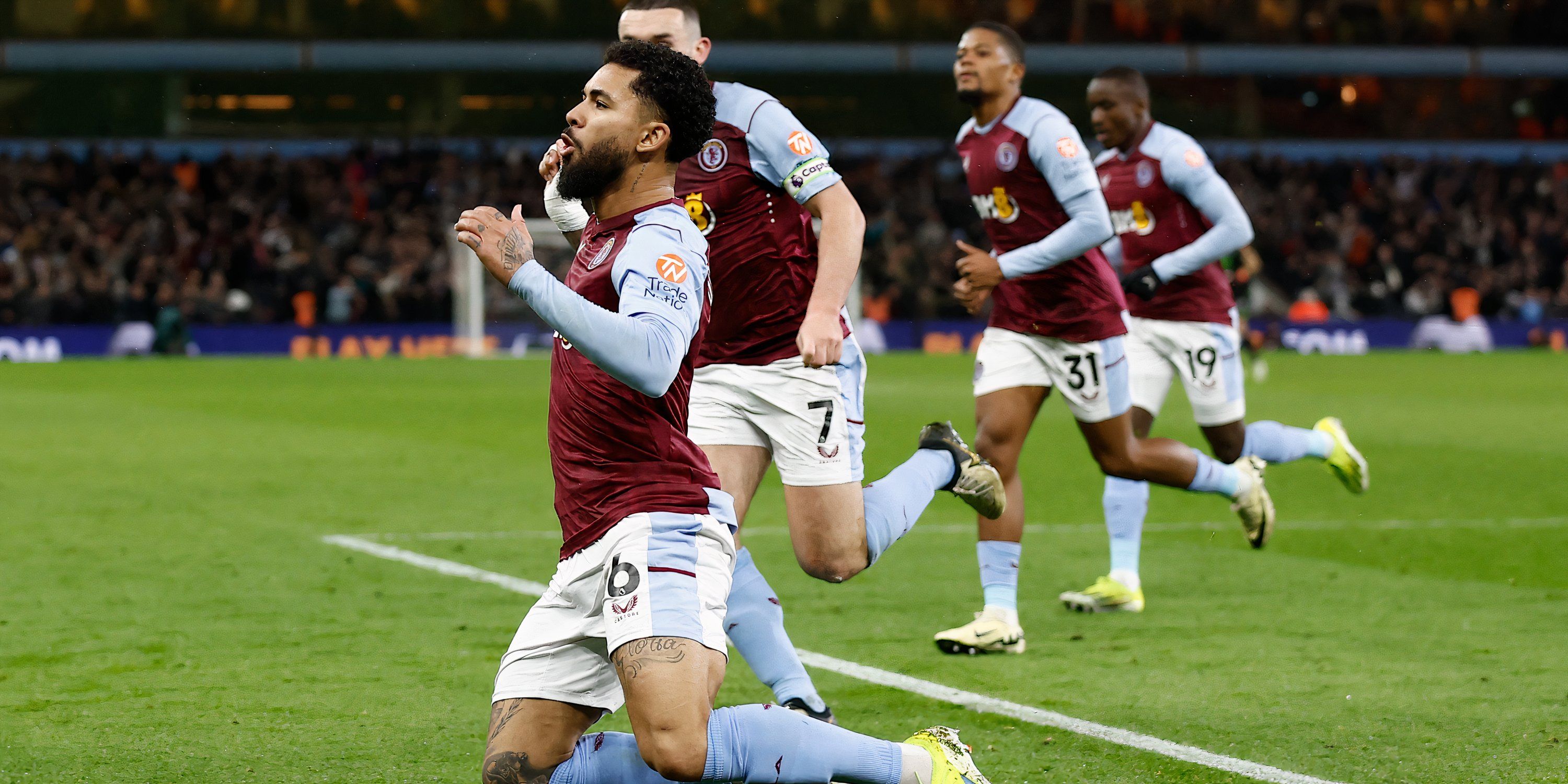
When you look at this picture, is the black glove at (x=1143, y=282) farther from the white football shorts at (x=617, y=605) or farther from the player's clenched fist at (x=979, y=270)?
the white football shorts at (x=617, y=605)

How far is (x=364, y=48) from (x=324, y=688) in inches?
1198

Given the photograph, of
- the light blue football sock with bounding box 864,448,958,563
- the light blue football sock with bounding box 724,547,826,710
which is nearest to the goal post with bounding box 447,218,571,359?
the light blue football sock with bounding box 864,448,958,563

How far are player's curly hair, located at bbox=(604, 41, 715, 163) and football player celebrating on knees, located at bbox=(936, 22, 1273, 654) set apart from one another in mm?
2653

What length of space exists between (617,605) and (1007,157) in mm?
3655

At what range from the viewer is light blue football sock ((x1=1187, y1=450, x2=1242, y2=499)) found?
7.39m

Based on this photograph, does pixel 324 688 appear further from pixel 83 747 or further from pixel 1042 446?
pixel 1042 446

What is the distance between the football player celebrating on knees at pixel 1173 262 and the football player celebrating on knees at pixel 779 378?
2759mm

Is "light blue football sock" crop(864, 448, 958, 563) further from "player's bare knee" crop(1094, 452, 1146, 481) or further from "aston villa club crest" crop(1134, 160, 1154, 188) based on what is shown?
"aston villa club crest" crop(1134, 160, 1154, 188)

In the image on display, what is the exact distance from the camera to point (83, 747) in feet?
15.6

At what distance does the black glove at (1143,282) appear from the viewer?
7844 millimetres

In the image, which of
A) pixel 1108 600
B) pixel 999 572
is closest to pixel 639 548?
pixel 999 572

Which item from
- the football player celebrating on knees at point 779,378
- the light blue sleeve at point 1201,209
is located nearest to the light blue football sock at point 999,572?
the football player celebrating on knees at point 779,378

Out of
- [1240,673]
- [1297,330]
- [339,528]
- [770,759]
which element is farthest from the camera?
[1297,330]

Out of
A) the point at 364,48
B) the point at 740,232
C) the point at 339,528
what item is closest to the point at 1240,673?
the point at 740,232
